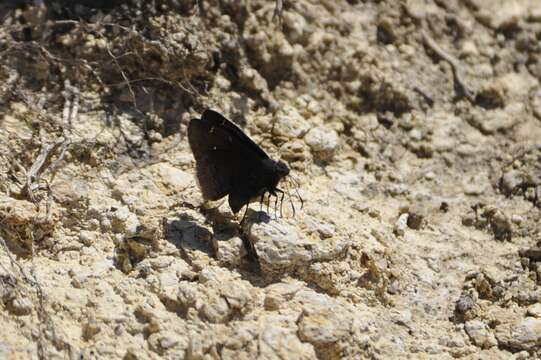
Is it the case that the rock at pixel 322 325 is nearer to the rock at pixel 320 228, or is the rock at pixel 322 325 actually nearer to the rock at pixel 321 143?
the rock at pixel 320 228

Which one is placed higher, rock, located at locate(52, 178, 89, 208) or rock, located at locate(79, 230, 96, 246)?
rock, located at locate(52, 178, 89, 208)

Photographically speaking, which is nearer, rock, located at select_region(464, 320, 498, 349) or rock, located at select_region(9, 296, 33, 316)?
rock, located at select_region(9, 296, 33, 316)

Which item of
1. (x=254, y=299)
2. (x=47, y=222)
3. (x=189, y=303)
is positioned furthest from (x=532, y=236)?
(x=47, y=222)

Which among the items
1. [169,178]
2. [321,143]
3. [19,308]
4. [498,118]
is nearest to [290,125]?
[321,143]

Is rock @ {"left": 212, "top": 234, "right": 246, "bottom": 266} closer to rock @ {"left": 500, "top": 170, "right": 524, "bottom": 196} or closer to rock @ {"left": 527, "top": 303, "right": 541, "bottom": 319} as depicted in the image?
rock @ {"left": 527, "top": 303, "right": 541, "bottom": 319}

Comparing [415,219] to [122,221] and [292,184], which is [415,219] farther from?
[122,221]

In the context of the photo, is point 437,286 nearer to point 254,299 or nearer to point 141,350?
point 254,299

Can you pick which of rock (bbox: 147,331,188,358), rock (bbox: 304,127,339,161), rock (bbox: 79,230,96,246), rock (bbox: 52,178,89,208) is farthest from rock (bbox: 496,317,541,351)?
rock (bbox: 52,178,89,208)
